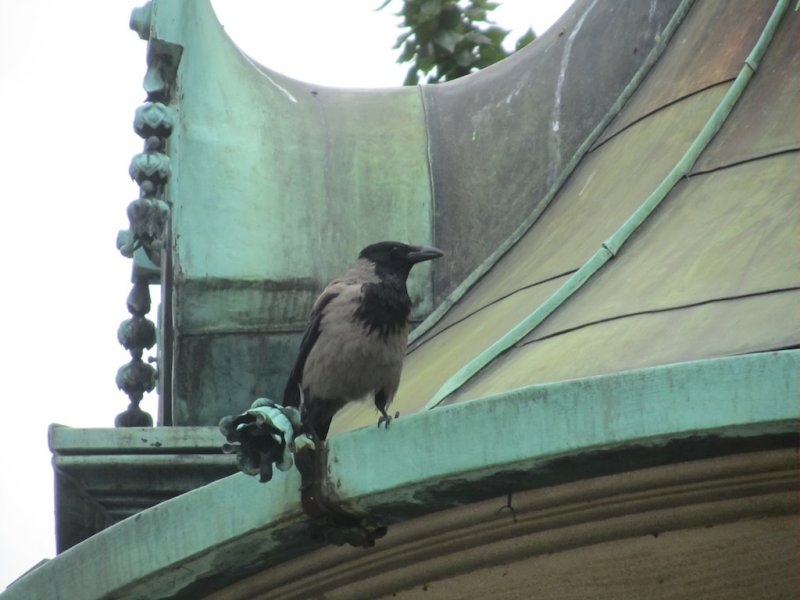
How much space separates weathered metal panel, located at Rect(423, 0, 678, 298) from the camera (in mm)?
9719

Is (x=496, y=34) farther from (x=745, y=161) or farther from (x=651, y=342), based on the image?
(x=651, y=342)

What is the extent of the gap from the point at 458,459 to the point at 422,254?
3.45 meters

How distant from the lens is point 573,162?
955 cm

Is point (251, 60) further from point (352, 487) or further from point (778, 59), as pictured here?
point (352, 487)

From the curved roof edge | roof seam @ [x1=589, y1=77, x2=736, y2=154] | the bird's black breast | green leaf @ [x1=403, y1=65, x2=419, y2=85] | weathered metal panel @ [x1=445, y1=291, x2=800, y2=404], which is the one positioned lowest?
the curved roof edge

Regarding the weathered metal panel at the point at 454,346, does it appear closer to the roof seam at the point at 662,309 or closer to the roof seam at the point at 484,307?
the roof seam at the point at 484,307

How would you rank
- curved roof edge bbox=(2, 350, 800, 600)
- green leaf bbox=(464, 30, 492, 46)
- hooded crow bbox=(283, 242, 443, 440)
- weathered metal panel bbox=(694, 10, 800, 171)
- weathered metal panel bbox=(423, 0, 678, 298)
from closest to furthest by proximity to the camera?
1. curved roof edge bbox=(2, 350, 800, 600)
2. weathered metal panel bbox=(694, 10, 800, 171)
3. hooded crow bbox=(283, 242, 443, 440)
4. weathered metal panel bbox=(423, 0, 678, 298)
5. green leaf bbox=(464, 30, 492, 46)

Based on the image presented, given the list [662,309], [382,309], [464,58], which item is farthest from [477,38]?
[662,309]

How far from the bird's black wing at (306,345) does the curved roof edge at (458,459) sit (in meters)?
2.24

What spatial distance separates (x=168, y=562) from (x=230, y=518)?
0.30 meters

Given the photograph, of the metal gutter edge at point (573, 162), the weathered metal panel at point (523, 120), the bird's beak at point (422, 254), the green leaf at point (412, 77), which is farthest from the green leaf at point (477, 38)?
the bird's beak at point (422, 254)

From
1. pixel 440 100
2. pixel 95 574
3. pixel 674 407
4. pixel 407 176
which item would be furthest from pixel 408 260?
pixel 674 407

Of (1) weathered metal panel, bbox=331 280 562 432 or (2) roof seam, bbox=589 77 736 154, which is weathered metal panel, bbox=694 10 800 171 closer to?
(2) roof seam, bbox=589 77 736 154

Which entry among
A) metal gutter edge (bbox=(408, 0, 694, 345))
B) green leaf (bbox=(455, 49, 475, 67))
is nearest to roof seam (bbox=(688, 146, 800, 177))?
metal gutter edge (bbox=(408, 0, 694, 345))
